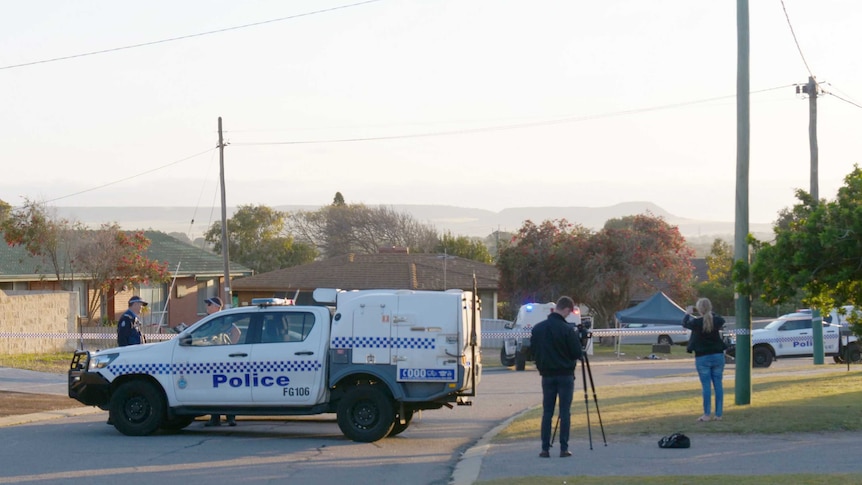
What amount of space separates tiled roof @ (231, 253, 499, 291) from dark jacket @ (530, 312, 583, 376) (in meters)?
34.0

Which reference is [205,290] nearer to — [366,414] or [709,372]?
[366,414]

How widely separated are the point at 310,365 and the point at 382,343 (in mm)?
1050

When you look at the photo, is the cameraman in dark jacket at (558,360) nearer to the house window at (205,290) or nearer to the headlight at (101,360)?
A: the headlight at (101,360)

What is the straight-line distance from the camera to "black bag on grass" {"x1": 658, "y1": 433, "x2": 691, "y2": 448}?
39.4 ft

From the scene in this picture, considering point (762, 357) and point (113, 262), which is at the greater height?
point (113, 262)

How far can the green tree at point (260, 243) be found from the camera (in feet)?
220

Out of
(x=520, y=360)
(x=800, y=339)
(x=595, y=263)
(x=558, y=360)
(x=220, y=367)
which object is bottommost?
(x=520, y=360)

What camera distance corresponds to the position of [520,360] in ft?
100.0

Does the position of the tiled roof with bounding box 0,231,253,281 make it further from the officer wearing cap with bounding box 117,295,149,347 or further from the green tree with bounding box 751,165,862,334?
the green tree with bounding box 751,165,862,334

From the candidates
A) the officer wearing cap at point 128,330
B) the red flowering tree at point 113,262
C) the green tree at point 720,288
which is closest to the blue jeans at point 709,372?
the officer wearing cap at point 128,330

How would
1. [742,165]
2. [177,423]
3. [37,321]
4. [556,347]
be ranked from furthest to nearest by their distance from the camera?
1. [37,321]
2. [742,165]
3. [177,423]
4. [556,347]

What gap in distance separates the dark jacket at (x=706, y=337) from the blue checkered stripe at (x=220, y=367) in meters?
5.12

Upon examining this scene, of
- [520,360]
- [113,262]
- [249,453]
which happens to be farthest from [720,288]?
[249,453]

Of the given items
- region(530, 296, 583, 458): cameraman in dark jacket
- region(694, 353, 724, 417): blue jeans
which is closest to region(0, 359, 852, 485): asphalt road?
region(530, 296, 583, 458): cameraman in dark jacket
